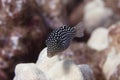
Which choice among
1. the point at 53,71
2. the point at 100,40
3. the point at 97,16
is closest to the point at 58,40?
the point at 53,71

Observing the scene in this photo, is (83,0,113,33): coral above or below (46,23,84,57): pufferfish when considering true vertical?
above

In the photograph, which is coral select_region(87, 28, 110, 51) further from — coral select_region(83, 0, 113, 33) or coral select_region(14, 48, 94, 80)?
coral select_region(14, 48, 94, 80)

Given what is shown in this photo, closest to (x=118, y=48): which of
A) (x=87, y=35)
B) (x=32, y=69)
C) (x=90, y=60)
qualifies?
(x=90, y=60)

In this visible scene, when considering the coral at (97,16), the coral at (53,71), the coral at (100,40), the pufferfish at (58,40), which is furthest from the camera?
the coral at (97,16)

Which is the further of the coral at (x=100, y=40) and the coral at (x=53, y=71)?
the coral at (x=100, y=40)

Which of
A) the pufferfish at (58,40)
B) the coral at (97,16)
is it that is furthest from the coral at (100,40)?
the pufferfish at (58,40)

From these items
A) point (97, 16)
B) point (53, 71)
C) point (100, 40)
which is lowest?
point (53, 71)

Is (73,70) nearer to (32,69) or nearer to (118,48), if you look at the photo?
(32,69)

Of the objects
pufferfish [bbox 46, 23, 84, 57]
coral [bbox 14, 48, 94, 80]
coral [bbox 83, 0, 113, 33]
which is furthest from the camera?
coral [bbox 83, 0, 113, 33]

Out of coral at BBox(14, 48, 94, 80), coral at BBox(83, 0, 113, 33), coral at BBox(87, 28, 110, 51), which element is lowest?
coral at BBox(14, 48, 94, 80)

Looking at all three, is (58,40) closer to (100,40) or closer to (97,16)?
(100,40)

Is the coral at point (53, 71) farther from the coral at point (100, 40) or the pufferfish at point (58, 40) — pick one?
the coral at point (100, 40)

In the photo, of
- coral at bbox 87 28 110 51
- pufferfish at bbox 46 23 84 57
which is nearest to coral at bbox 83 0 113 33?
coral at bbox 87 28 110 51
